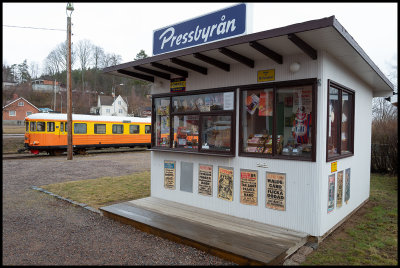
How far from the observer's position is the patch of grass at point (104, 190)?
22.9ft

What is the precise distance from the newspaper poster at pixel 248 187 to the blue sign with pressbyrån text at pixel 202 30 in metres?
2.45

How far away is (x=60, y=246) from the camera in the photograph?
427 cm

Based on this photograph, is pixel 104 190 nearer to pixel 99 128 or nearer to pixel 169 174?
pixel 169 174

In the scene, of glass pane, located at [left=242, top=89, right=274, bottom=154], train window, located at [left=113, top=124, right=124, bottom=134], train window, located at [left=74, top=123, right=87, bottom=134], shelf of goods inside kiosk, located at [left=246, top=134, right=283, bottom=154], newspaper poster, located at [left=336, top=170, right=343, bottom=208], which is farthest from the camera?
train window, located at [left=113, top=124, right=124, bottom=134]

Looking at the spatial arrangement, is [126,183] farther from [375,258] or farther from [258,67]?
[375,258]

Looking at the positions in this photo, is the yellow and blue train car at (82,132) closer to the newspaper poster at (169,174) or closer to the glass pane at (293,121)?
the newspaper poster at (169,174)

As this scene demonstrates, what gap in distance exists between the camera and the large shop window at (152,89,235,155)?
536cm

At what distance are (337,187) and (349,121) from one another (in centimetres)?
163

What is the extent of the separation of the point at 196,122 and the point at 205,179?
1149 millimetres

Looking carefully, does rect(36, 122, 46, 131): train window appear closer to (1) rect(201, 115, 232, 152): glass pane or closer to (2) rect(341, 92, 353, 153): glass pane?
(1) rect(201, 115, 232, 152): glass pane

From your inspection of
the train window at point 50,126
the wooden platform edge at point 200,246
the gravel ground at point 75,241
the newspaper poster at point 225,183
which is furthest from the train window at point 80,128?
the newspaper poster at point 225,183

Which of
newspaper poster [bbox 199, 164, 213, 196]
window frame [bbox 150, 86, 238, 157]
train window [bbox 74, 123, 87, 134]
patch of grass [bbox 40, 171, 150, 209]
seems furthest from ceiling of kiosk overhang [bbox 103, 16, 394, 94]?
train window [bbox 74, 123, 87, 134]

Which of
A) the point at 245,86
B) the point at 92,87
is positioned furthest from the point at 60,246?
the point at 92,87

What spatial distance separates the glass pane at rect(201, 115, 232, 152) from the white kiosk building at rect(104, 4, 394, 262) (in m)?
0.02
